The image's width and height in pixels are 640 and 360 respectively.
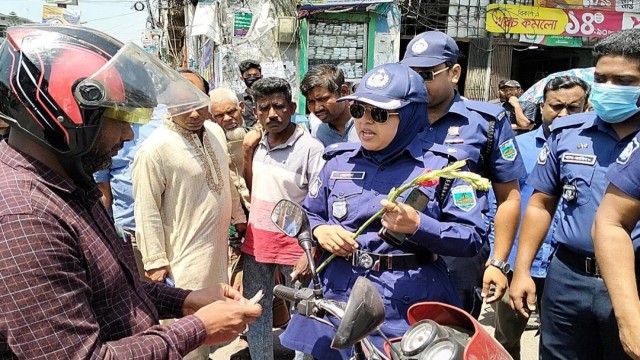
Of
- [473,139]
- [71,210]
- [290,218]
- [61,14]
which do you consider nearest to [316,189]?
[290,218]

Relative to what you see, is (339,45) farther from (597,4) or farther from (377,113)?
(377,113)

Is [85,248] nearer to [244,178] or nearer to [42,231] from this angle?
[42,231]

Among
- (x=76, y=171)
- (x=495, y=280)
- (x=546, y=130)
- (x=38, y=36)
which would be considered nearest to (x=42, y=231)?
(x=76, y=171)

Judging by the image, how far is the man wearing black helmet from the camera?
3.76 ft

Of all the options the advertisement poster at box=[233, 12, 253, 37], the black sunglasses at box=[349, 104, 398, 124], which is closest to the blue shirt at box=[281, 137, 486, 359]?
the black sunglasses at box=[349, 104, 398, 124]

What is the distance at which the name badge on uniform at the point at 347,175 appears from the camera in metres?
2.15

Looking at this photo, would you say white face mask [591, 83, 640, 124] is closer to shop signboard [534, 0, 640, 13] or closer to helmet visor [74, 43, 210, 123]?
Result: helmet visor [74, 43, 210, 123]

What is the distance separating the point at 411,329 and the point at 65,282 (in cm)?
86

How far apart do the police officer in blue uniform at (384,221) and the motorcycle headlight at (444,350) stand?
1.94 feet

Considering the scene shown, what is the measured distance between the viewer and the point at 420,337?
53.7 inches

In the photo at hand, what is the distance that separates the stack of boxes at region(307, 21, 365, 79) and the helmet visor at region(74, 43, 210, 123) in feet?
32.2

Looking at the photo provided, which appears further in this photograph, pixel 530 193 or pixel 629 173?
pixel 530 193

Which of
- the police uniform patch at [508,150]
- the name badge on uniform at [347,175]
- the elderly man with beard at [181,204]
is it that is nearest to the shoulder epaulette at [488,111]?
the police uniform patch at [508,150]

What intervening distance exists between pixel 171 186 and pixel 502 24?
1139cm
